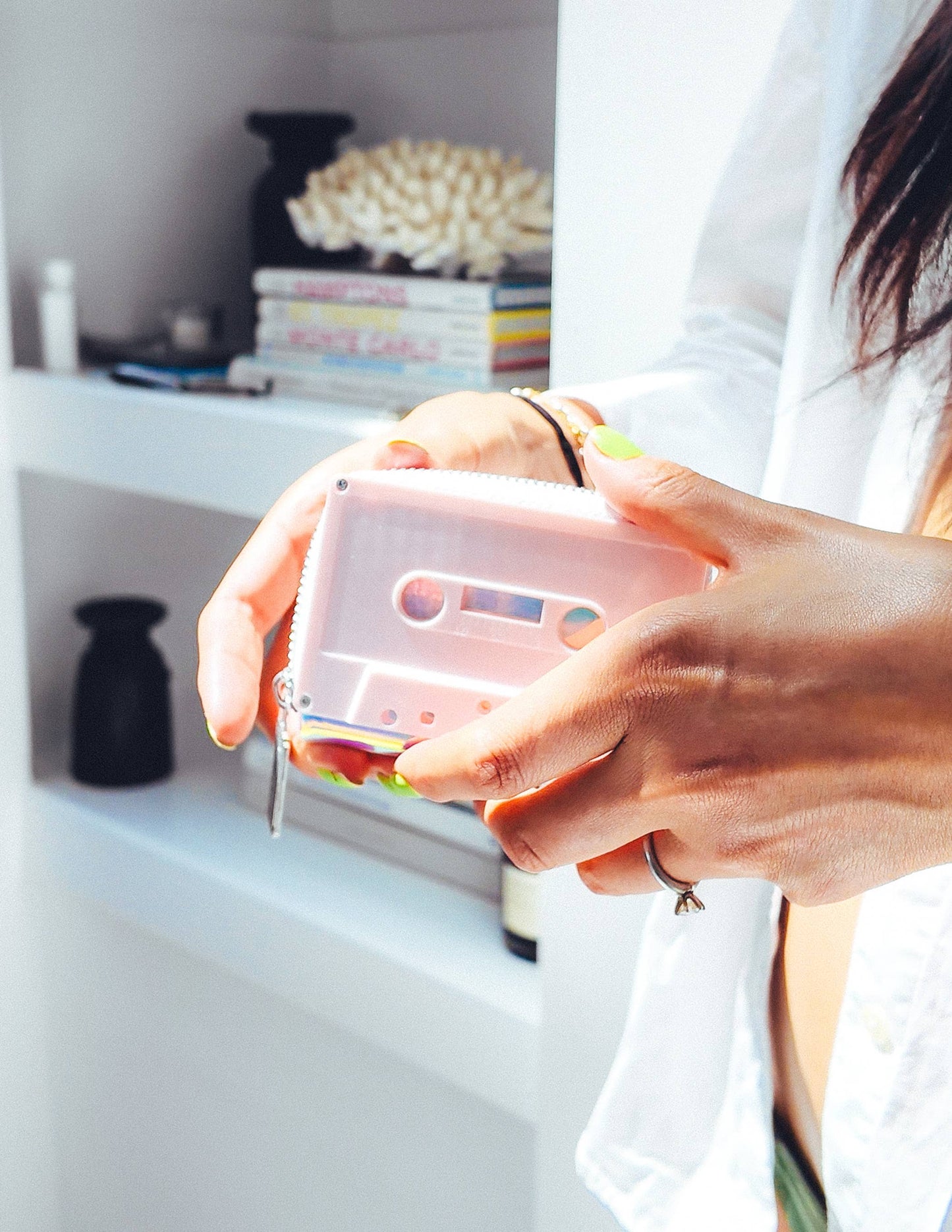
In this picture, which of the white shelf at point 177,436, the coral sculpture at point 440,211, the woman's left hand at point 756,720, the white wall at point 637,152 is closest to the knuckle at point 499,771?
the woman's left hand at point 756,720

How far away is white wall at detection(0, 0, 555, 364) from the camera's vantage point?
1.23 m

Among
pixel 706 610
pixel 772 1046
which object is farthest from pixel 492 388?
pixel 706 610

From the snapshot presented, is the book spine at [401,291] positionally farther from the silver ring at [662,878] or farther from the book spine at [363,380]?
the silver ring at [662,878]

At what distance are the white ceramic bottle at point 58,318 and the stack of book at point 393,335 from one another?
169 mm

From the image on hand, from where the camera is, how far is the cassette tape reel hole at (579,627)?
1.61ft

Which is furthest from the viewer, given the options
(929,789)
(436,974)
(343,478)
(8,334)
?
(8,334)

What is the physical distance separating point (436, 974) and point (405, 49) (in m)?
0.95

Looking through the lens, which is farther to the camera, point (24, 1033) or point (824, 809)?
point (24, 1033)

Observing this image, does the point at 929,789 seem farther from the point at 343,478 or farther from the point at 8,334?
the point at 8,334

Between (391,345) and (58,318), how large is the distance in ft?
1.14

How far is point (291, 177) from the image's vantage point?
1282 mm

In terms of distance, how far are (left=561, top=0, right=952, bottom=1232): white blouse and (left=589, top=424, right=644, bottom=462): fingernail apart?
0.65ft

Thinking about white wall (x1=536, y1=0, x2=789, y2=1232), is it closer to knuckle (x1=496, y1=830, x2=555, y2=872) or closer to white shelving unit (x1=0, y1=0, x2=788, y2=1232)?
white shelving unit (x1=0, y1=0, x2=788, y2=1232)

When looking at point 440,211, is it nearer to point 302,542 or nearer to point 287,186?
point 287,186
